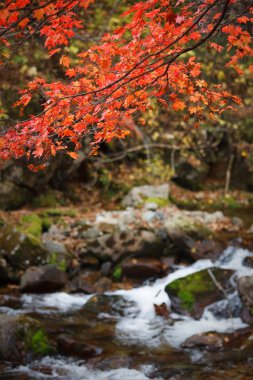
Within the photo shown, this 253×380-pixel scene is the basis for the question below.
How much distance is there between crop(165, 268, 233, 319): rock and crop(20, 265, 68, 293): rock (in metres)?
2.36

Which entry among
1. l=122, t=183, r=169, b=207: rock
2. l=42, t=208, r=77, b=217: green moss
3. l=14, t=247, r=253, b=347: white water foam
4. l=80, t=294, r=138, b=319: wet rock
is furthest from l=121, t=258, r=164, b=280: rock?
l=122, t=183, r=169, b=207: rock

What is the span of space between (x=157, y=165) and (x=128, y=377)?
1056 cm

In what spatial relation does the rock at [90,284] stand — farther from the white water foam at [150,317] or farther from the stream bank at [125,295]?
the white water foam at [150,317]

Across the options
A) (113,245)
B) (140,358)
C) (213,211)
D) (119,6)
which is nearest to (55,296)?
(113,245)

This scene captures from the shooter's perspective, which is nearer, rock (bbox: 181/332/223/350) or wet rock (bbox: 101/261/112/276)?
rock (bbox: 181/332/223/350)

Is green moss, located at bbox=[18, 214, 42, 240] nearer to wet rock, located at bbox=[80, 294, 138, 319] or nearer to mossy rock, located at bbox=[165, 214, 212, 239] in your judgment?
wet rock, located at bbox=[80, 294, 138, 319]

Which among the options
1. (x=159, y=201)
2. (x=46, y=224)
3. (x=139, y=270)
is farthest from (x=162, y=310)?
(x=159, y=201)

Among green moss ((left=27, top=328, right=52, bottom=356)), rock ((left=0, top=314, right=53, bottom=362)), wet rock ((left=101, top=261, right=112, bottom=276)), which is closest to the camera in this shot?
rock ((left=0, top=314, right=53, bottom=362))

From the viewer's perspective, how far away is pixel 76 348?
6574mm

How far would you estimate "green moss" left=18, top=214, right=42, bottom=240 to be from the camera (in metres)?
10.5

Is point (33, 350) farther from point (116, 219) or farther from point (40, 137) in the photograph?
point (116, 219)

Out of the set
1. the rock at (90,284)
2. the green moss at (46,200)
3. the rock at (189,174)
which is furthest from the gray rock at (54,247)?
the rock at (189,174)

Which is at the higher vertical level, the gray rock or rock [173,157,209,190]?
the gray rock

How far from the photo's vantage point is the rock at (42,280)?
882 cm
